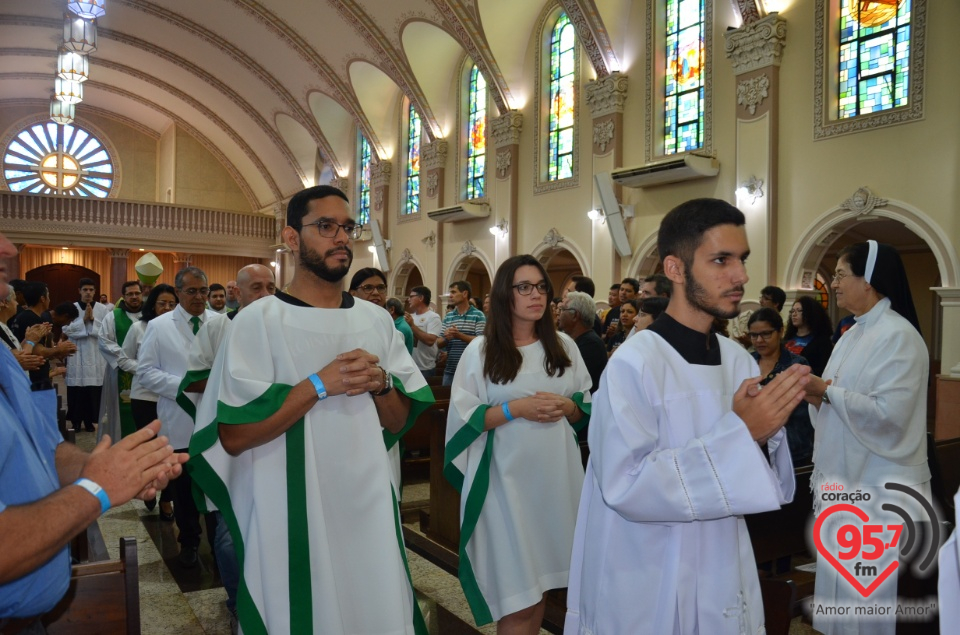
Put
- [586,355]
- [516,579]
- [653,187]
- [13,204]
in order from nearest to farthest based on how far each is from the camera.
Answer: [516,579]
[586,355]
[653,187]
[13,204]

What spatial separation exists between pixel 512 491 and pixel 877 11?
346 inches

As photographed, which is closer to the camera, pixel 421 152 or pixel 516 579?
pixel 516 579

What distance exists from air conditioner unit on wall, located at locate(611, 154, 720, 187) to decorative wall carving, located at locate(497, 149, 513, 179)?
329 cm

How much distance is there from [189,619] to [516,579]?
1845 mm

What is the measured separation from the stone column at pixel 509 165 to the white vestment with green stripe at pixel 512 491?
11130 mm

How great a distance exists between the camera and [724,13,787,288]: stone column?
9664 millimetres

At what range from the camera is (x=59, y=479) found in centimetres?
163

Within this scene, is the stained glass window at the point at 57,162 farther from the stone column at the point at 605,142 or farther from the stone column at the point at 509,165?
the stone column at the point at 605,142

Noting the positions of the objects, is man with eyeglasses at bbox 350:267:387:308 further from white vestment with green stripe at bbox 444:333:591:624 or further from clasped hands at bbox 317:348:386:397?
clasped hands at bbox 317:348:386:397

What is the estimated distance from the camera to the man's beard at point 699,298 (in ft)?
6.03

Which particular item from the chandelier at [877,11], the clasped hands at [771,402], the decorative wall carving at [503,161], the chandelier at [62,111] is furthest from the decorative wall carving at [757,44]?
the chandelier at [62,111]

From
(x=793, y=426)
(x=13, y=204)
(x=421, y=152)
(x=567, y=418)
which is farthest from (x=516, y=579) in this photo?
(x=13, y=204)

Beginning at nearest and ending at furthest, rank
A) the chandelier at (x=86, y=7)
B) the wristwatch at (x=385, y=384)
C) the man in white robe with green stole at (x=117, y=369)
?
1. the wristwatch at (x=385, y=384)
2. the man in white robe with green stole at (x=117, y=369)
3. the chandelier at (x=86, y=7)

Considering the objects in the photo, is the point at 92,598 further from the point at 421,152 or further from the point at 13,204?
the point at 13,204
